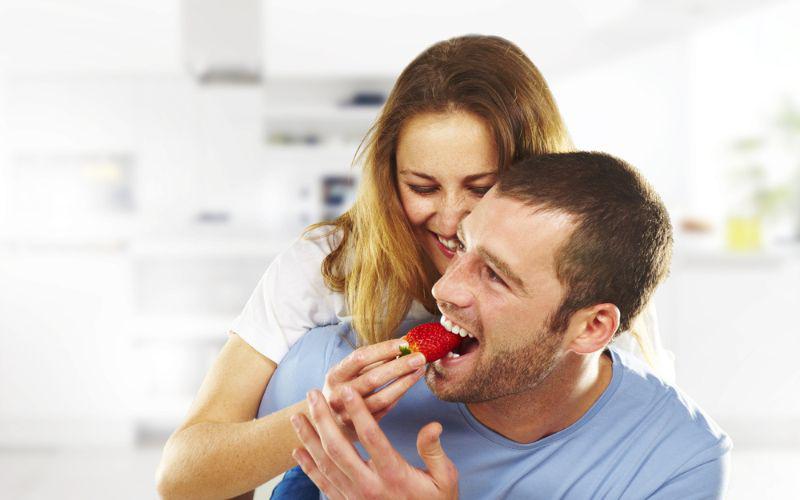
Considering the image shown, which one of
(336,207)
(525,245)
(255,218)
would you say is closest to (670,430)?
(525,245)

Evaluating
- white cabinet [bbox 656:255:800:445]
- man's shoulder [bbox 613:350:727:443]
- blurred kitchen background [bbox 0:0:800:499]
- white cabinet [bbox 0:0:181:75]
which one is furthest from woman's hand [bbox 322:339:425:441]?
white cabinet [bbox 0:0:181:75]

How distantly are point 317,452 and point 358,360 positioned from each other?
140 mm

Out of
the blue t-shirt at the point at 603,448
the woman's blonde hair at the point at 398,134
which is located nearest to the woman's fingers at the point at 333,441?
the blue t-shirt at the point at 603,448

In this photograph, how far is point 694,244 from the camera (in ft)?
16.2

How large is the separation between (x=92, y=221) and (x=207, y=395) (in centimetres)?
618

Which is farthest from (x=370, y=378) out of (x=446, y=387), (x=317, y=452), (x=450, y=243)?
(x=450, y=243)

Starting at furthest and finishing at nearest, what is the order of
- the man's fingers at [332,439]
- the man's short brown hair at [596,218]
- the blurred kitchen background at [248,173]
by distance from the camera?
1. the blurred kitchen background at [248,173]
2. the man's short brown hair at [596,218]
3. the man's fingers at [332,439]

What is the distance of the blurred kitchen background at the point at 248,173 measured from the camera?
447 centimetres

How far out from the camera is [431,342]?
134 cm

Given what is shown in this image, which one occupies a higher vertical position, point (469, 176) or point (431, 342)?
point (469, 176)

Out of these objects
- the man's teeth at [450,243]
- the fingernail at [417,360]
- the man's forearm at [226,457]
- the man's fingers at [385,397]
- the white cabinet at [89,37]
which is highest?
the white cabinet at [89,37]

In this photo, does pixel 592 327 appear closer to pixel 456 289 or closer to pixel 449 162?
pixel 456 289

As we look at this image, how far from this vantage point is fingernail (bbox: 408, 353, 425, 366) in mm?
1213

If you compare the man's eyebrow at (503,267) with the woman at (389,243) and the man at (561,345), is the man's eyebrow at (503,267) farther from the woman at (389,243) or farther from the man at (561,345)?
the woman at (389,243)
